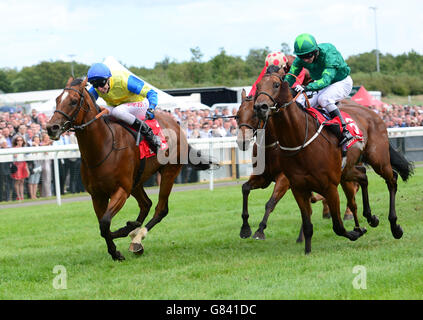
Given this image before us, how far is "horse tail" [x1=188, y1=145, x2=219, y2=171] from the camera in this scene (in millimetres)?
8117

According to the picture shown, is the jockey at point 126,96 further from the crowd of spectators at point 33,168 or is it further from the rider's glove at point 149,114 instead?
the crowd of spectators at point 33,168

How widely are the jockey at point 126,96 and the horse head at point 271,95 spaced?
63.0 inches

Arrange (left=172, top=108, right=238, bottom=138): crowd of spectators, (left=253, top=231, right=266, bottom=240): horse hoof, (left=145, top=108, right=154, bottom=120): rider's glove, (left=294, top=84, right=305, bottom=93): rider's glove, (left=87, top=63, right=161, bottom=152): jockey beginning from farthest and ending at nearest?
(left=172, top=108, right=238, bottom=138): crowd of spectators, (left=253, top=231, right=266, bottom=240): horse hoof, (left=145, top=108, right=154, bottom=120): rider's glove, (left=87, top=63, right=161, bottom=152): jockey, (left=294, top=84, right=305, bottom=93): rider's glove

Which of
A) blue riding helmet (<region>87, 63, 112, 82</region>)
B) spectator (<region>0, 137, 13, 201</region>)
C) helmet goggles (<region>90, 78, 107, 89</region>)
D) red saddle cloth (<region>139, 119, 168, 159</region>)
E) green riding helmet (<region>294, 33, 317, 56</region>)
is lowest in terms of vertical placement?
spectator (<region>0, 137, 13, 201</region>)

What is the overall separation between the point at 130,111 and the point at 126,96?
0.17 metres

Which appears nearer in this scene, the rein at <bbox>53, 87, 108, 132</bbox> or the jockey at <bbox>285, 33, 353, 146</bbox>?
the rein at <bbox>53, 87, 108, 132</bbox>

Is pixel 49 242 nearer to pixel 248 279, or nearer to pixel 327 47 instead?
pixel 248 279

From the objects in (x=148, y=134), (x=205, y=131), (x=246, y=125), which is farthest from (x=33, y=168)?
(x=246, y=125)

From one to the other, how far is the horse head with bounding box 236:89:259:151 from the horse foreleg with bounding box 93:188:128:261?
4.24ft

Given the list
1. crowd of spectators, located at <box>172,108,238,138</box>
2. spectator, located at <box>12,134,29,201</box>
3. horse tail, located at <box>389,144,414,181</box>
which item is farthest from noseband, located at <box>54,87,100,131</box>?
crowd of spectators, located at <box>172,108,238,138</box>

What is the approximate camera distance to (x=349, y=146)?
690 centimetres

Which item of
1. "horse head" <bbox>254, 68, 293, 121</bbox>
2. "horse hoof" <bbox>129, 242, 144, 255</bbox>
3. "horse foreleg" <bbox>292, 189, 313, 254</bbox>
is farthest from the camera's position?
"horse hoof" <bbox>129, 242, 144, 255</bbox>

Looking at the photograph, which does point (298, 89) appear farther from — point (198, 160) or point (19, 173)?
point (19, 173)

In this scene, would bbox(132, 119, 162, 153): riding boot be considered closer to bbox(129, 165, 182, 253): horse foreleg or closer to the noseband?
bbox(129, 165, 182, 253): horse foreleg
